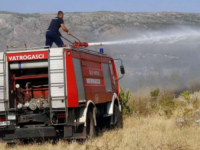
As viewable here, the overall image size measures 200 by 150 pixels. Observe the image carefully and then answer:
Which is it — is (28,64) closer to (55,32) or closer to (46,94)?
(46,94)

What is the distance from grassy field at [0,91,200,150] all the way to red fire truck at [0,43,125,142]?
0.46m

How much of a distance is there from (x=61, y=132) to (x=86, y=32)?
186 ft

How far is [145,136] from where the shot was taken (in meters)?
11.2

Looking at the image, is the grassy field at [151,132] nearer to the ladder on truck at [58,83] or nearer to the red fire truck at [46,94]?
the red fire truck at [46,94]

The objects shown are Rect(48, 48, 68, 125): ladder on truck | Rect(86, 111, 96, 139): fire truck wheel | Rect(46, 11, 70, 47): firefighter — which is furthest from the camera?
Rect(46, 11, 70, 47): firefighter

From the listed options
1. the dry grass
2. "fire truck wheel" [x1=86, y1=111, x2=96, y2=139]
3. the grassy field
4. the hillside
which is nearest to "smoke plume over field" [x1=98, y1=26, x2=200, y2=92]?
the hillside

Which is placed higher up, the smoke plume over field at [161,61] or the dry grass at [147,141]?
the smoke plume over field at [161,61]

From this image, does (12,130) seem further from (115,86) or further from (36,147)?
(115,86)

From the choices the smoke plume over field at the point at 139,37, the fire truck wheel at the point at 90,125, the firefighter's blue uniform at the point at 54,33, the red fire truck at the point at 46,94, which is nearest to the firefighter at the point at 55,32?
the firefighter's blue uniform at the point at 54,33

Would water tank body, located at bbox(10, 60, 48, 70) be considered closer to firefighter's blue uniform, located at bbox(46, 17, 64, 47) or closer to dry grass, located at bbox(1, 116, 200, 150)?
dry grass, located at bbox(1, 116, 200, 150)

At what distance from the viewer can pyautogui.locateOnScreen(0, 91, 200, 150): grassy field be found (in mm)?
9750

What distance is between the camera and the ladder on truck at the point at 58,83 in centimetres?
1034

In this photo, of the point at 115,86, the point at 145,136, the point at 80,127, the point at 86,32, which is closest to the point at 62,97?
the point at 80,127

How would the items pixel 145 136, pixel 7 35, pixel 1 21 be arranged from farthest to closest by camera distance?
pixel 1 21 < pixel 7 35 < pixel 145 136
